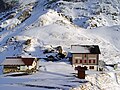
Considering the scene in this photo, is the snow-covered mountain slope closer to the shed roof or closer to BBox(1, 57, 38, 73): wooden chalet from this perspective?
the shed roof

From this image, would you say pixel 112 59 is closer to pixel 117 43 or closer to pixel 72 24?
pixel 117 43

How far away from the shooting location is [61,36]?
76062mm

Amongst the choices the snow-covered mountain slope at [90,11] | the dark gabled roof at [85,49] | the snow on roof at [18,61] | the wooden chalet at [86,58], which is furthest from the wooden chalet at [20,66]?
the snow-covered mountain slope at [90,11]

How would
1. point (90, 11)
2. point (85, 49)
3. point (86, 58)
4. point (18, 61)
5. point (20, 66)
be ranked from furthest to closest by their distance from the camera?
point (90, 11) < point (85, 49) < point (86, 58) < point (18, 61) < point (20, 66)

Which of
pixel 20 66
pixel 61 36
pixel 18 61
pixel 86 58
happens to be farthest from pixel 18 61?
pixel 61 36

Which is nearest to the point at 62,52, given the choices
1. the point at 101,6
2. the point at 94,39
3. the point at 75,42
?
the point at 75,42

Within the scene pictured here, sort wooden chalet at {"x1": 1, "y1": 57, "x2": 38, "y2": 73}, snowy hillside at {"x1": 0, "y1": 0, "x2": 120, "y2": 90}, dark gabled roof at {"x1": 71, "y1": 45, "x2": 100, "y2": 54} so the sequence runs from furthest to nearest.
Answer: dark gabled roof at {"x1": 71, "y1": 45, "x2": 100, "y2": 54} → wooden chalet at {"x1": 1, "y1": 57, "x2": 38, "y2": 73} → snowy hillside at {"x1": 0, "y1": 0, "x2": 120, "y2": 90}

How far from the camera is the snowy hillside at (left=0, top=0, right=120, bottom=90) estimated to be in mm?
45406

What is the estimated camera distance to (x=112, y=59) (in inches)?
2527

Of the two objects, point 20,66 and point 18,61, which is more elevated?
point 18,61

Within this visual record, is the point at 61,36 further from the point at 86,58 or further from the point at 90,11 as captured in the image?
the point at 90,11

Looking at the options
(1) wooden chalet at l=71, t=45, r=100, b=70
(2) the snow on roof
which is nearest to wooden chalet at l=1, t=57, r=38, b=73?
(2) the snow on roof

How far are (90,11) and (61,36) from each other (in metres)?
24.5

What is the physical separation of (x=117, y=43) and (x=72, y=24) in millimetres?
15573
